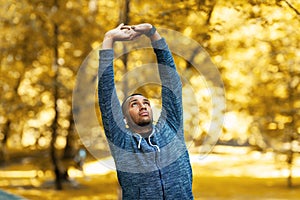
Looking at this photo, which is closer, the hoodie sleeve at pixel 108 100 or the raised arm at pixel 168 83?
the hoodie sleeve at pixel 108 100

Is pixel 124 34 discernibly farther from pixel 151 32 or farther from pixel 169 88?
pixel 169 88

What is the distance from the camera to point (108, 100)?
201cm

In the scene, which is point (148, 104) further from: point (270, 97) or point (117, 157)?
point (270, 97)

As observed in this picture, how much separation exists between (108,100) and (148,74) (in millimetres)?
4126

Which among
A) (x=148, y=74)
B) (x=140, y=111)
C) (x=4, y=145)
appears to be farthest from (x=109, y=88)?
(x=4, y=145)

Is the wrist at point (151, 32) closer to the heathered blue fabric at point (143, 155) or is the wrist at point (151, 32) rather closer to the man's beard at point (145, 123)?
the heathered blue fabric at point (143, 155)

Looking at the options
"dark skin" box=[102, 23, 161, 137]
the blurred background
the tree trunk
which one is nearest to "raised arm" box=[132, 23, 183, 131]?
"dark skin" box=[102, 23, 161, 137]

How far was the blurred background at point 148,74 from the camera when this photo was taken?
6375 mm

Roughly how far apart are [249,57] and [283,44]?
6.55ft

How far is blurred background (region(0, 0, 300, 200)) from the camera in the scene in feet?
20.9

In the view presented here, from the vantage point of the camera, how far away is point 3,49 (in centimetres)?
1047

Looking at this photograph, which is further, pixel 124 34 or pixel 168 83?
pixel 168 83

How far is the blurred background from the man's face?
3334 mm

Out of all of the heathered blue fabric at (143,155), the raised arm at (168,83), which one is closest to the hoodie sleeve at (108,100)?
the heathered blue fabric at (143,155)
